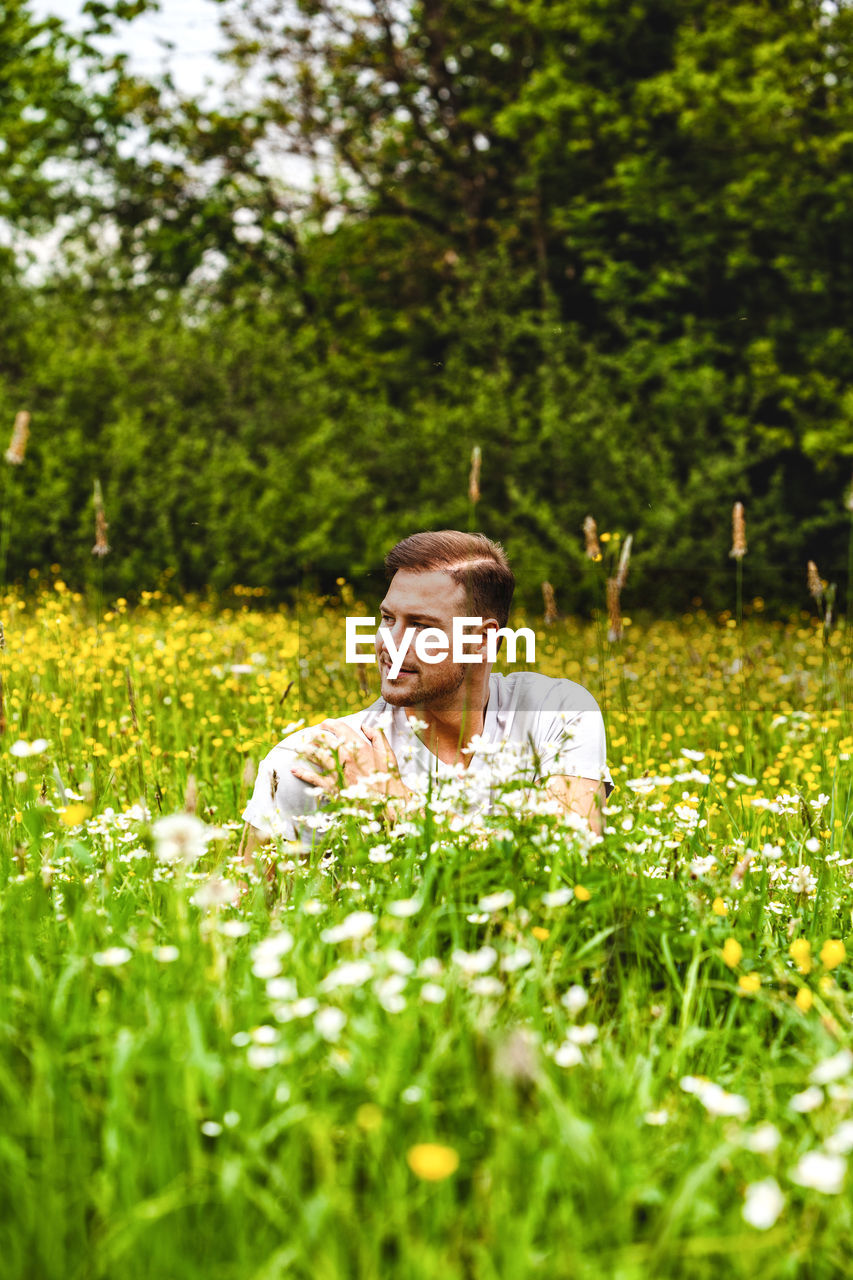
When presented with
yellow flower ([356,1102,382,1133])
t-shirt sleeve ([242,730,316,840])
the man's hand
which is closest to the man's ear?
the man's hand

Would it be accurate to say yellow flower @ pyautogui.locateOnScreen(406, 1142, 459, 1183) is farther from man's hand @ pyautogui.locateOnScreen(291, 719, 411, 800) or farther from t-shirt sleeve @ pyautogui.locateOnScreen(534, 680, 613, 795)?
t-shirt sleeve @ pyautogui.locateOnScreen(534, 680, 613, 795)

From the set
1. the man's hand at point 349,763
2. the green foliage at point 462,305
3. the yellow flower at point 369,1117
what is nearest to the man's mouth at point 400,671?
the man's hand at point 349,763

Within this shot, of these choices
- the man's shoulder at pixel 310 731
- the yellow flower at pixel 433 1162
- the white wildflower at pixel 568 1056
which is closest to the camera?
the yellow flower at pixel 433 1162

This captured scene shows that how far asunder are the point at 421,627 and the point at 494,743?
0.73 metres

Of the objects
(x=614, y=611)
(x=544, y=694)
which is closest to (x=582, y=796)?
(x=544, y=694)

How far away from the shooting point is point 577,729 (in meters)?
3.10

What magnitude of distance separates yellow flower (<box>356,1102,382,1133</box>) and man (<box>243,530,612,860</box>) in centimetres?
121

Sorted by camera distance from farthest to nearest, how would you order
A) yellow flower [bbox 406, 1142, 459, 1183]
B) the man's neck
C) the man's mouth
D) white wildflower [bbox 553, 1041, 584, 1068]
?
the man's neck, the man's mouth, white wildflower [bbox 553, 1041, 584, 1068], yellow flower [bbox 406, 1142, 459, 1183]

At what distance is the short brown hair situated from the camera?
3.59 meters

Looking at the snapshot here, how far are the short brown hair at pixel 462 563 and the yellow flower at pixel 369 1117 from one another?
209cm

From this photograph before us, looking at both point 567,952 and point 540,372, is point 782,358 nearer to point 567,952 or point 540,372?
point 540,372

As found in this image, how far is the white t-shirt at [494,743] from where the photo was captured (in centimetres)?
277

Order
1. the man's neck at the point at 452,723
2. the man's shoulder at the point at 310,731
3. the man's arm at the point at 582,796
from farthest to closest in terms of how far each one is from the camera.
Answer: the man's neck at the point at 452,723 → the man's shoulder at the point at 310,731 → the man's arm at the point at 582,796

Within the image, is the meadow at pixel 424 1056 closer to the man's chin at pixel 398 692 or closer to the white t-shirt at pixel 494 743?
the white t-shirt at pixel 494 743
